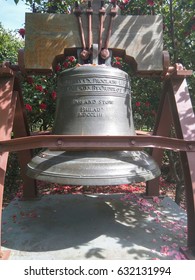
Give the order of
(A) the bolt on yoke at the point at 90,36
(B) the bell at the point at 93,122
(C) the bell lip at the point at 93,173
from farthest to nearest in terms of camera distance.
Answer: (A) the bolt on yoke at the point at 90,36 → (B) the bell at the point at 93,122 → (C) the bell lip at the point at 93,173

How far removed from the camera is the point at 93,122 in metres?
3.21

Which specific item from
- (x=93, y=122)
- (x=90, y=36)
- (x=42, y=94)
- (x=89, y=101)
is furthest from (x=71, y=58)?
(x=93, y=122)

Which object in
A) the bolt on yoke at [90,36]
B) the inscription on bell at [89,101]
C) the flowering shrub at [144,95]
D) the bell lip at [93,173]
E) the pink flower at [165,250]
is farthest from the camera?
the flowering shrub at [144,95]

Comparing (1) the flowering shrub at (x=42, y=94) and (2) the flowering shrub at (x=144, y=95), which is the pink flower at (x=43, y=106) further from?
(2) the flowering shrub at (x=144, y=95)

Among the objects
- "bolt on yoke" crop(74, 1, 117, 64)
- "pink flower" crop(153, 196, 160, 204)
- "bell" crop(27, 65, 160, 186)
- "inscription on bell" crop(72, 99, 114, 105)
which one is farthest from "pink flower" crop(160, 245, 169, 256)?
"bolt on yoke" crop(74, 1, 117, 64)

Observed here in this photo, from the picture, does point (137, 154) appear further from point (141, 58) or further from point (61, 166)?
point (141, 58)

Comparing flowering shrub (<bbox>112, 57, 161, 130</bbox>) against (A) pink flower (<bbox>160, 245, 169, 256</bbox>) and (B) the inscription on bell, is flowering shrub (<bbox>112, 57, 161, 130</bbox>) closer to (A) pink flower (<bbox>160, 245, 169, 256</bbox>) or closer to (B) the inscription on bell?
(B) the inscription on bell

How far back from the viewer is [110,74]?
3.30m

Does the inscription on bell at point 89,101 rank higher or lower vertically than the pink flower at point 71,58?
lower

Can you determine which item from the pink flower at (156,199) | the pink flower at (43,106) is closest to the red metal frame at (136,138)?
the pink flower at (156,199)

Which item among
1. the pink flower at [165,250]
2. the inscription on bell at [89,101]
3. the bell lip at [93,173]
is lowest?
the pink flower at [165,250]

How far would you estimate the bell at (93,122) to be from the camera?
9.49ft

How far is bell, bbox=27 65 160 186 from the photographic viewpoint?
9.49ft

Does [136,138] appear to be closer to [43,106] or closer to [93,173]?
[93,173]
